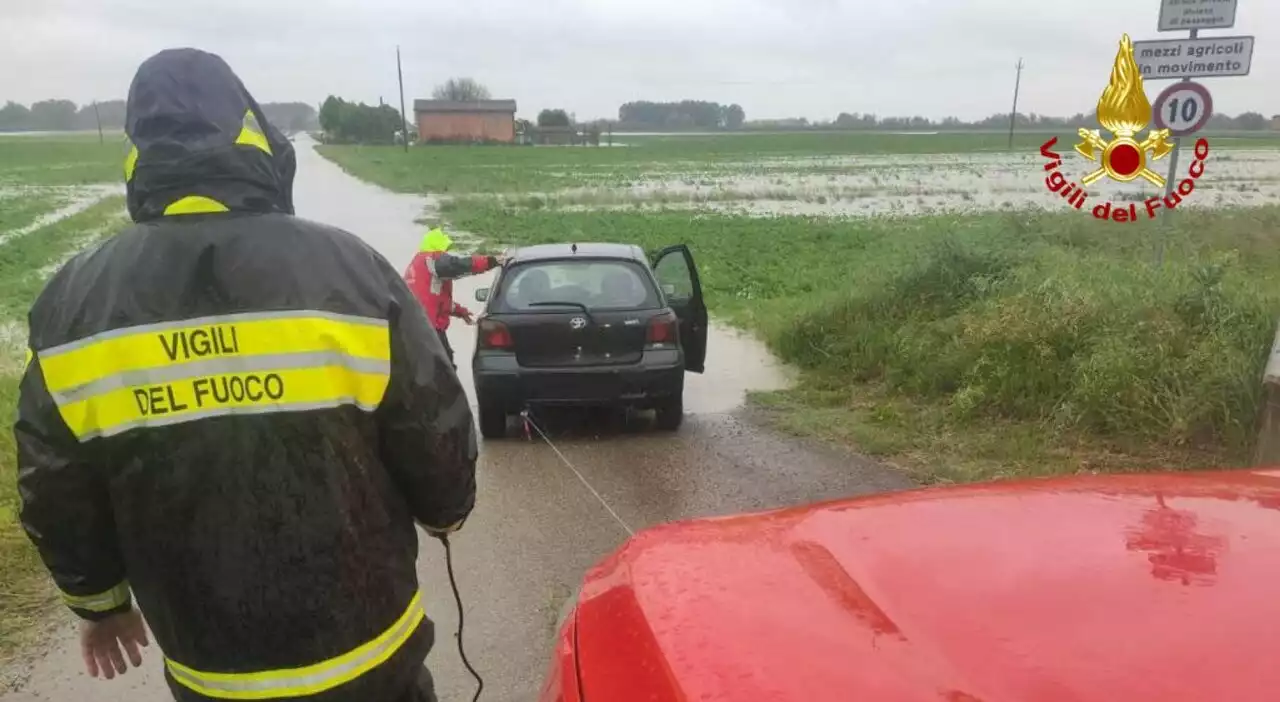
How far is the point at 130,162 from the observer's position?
6.00ft

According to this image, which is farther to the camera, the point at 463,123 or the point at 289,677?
the point at 463,123

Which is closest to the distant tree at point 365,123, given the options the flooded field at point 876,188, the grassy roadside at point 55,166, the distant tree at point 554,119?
the distant tree at point 554,119

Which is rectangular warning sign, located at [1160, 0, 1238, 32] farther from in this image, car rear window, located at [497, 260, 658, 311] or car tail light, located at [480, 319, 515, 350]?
car tail light, located at [480, 319, 515, 350]

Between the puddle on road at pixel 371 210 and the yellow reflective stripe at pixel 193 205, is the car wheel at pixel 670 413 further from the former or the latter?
the puddle on road at pixel 371 210

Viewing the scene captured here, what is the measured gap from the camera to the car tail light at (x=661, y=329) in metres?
7.09

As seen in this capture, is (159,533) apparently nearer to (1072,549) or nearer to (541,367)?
(1072,549)

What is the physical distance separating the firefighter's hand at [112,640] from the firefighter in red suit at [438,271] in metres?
5.43

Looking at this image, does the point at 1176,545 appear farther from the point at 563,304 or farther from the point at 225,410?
the point at 563,304

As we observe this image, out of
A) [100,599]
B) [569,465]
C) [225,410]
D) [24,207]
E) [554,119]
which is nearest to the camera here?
[225,410]

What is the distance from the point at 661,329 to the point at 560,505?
6.05 ft

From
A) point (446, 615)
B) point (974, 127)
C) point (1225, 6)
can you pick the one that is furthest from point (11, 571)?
point (974, 127)

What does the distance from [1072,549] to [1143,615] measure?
29cm

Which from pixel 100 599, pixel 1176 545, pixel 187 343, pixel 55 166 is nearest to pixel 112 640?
pixel 100 599

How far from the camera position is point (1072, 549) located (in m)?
1.81
